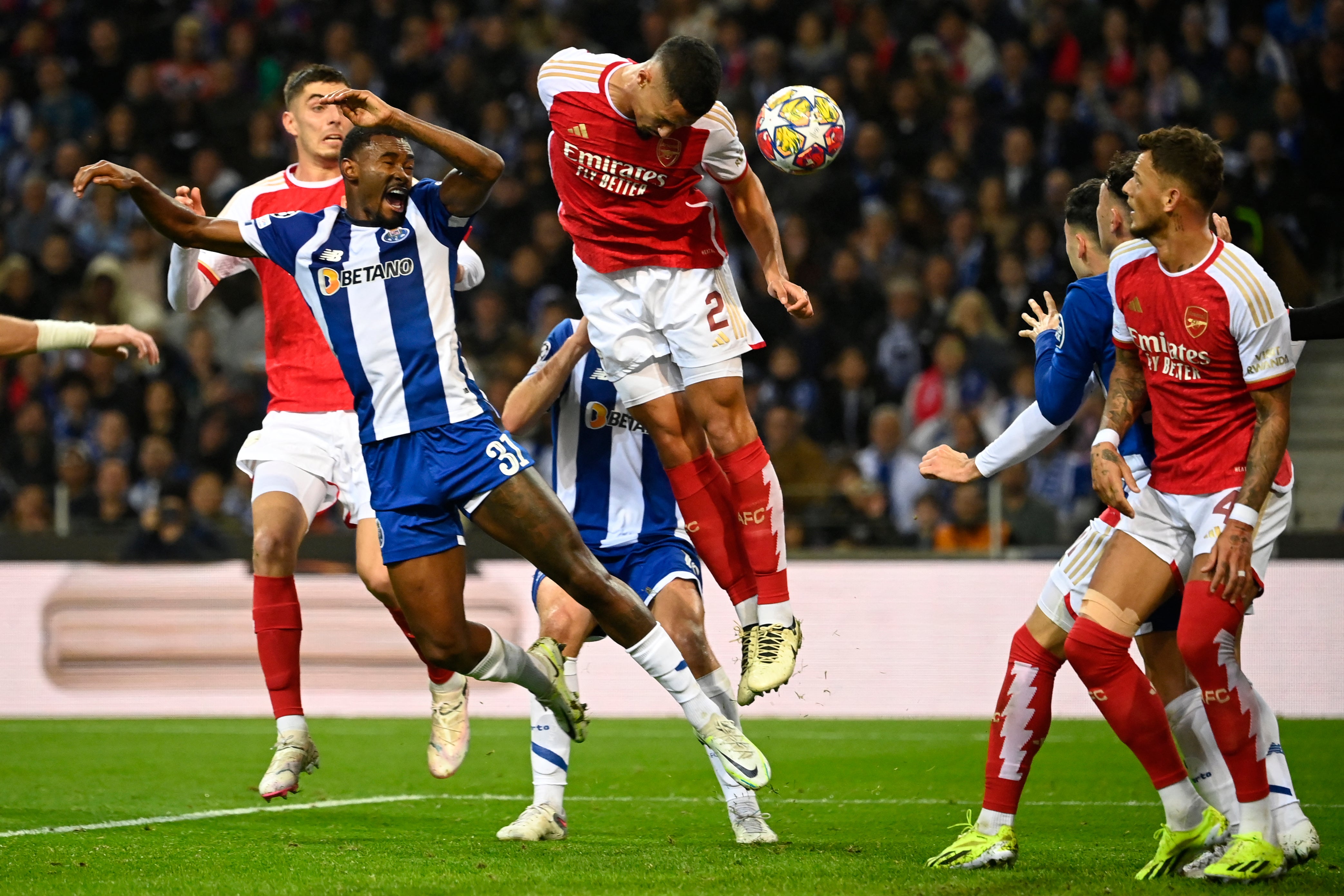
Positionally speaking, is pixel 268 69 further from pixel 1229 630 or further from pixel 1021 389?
pixel 1229 630

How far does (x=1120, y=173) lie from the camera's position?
19.2 feet

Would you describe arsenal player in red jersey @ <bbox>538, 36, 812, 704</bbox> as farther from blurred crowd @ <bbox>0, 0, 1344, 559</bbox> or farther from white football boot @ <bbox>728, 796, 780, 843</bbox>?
blurred crowd @ <bbox>0, 0, 1344, 559</bbox>

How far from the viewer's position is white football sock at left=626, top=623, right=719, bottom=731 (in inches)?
246

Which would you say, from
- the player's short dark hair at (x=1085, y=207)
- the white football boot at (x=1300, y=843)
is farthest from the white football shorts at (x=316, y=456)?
the white football boot at (x=1300, y=843)

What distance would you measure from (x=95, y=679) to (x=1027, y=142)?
9.40 metres

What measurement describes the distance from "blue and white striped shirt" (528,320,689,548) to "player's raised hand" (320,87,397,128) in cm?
170

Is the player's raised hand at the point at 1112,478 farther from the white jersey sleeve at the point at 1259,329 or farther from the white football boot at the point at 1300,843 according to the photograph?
the white football boot at the point at 1300,843

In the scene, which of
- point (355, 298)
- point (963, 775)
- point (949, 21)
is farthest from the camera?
point (949, 21)

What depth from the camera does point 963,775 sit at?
8.87 metres

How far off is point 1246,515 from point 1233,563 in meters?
0.16

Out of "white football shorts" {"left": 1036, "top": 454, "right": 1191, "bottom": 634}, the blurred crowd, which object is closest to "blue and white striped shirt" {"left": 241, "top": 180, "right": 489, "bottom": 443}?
"white football shorts" {"left": 1036, "top": 454, "right": 1191, "bottom": 634}

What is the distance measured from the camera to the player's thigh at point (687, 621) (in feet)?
22.5

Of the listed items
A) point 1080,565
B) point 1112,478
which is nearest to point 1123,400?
point 1112,478

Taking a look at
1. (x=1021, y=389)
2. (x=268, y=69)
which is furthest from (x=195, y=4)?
(x=1021, y=389)
